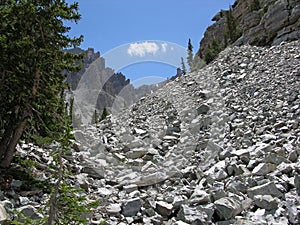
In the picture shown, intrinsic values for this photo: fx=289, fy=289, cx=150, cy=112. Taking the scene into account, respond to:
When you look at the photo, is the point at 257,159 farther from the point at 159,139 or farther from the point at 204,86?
the point at 204,86

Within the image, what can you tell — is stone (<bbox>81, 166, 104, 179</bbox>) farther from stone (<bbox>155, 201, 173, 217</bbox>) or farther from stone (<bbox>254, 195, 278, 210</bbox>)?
stone (<bbox>254, 195, 278, 210</bbox>)

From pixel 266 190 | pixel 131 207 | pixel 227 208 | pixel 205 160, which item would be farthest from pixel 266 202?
pixel 205 160

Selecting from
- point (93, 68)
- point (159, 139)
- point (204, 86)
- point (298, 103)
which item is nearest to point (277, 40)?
point (204, 86)

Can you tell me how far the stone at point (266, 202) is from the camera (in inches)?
263

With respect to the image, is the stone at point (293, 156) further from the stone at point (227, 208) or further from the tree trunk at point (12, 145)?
the tree trunk at point (12, 145)

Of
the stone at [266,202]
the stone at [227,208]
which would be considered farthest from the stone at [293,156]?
the stone at [227,208]

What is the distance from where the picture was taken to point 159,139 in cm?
1480

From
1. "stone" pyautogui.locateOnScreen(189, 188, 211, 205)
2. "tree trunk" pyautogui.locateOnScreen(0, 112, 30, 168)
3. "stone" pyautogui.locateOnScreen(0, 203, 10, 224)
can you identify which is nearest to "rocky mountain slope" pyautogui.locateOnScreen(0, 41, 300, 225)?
"stone" pyautogui.locateOnScreen(189, 188, 211, 205)

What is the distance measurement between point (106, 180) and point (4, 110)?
13.9 ft

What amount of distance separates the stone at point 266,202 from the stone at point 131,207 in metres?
2.91

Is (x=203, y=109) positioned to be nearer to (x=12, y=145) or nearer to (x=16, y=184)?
(x=12, y=145)

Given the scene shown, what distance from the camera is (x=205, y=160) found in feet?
35.8

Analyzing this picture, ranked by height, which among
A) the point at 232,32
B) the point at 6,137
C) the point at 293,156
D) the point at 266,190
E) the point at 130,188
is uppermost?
the point at 232,32

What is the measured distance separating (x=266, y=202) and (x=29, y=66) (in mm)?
8276
